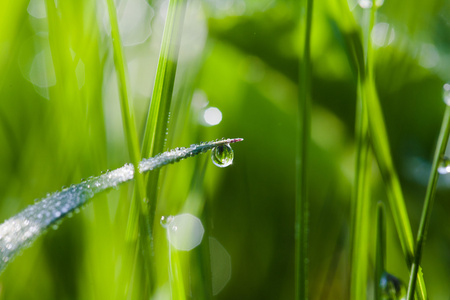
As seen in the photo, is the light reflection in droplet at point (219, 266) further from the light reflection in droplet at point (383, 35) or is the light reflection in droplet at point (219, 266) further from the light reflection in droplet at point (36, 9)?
the light reflection in droplet at point (36, 9)

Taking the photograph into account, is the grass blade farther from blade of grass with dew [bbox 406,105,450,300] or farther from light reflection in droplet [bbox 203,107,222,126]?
light reflection in droplet [bbox 203,107,222,126]

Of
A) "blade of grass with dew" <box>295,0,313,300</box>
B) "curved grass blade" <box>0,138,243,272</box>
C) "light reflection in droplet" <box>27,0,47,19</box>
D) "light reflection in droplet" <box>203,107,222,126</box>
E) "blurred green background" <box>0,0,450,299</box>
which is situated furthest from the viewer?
"light reflection in droplet" <box>27,0,47,19</box>

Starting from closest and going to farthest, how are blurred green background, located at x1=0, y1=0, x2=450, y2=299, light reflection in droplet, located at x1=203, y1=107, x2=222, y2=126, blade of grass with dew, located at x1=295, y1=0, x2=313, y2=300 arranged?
blade of grass with dew, located at x1=295, y1=0, x2=313, y2=300
blurred green background, located at x1=0, y1=0, x2=450, y2=299
light reflection in droplet, located at x1=203, y1=107, x2=222, y2=126

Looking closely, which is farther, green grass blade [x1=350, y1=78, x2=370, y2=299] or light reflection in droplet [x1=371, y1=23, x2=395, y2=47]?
light reflection in droplet [x1=371, y1=23, x2=395, y2=47]

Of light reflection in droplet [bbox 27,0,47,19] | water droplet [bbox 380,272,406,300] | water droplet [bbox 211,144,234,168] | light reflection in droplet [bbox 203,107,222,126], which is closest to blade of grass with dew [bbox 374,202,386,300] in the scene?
water droplet [bbox 380,272,406,300]

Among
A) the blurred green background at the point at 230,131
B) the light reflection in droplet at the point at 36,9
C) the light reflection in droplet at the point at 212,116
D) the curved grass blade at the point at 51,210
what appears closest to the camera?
the curved grass blade at the point at 51,210

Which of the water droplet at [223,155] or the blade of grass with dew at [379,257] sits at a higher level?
the water droplet at [223,155]

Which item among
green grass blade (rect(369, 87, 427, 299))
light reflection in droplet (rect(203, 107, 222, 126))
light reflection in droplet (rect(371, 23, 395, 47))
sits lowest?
green grass blade (rect(369, 87, 427, 299))

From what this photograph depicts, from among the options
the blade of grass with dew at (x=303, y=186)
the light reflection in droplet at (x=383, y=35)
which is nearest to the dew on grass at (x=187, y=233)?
the blade of grass with dew at (x=303, y=186)
